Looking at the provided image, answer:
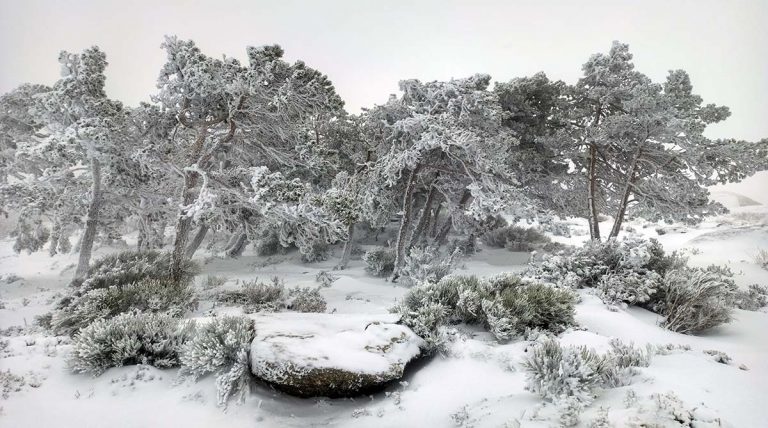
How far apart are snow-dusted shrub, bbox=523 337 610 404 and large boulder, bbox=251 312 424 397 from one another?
1.65 metres

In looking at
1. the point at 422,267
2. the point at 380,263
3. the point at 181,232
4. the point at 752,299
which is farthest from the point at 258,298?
the point at 752,299

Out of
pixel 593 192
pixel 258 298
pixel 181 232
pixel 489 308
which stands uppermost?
pixel 593 192

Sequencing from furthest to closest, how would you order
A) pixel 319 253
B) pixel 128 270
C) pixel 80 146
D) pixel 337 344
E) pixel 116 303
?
pixel 319 253
pixel 80 146
pixel 128 270
pixel 116 303
pixel 337 344

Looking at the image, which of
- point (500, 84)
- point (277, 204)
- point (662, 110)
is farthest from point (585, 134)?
point (277, 204)

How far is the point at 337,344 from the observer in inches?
196

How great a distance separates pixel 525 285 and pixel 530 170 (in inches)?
410

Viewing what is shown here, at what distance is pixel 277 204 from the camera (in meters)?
9.20

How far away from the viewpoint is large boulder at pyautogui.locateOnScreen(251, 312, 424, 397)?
14.4 ft

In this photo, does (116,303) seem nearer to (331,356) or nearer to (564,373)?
(331,356)

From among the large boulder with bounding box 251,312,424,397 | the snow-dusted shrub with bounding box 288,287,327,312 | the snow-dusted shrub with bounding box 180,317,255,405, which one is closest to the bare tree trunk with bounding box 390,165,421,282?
the snow-dusted shrub with bounding box 288,287,327,312

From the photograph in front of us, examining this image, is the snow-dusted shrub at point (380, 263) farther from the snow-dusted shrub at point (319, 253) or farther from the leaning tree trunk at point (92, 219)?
the leaning tree trunk at point (92, 219)

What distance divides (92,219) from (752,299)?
19.1 meters

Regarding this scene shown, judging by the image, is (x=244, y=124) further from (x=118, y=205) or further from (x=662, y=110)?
(x=662, y=110)

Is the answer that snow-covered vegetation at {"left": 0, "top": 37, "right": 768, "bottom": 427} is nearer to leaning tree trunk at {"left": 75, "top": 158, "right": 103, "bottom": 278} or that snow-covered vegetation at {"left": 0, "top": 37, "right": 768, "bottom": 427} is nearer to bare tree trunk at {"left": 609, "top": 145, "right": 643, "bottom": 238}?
leaning tree trunk at {"left": 75, "top": 158, "right": 103, "bottom": 278}
